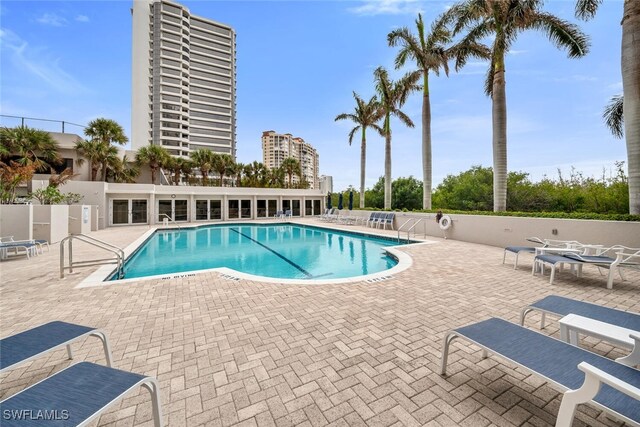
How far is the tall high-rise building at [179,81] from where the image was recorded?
57.4 metres

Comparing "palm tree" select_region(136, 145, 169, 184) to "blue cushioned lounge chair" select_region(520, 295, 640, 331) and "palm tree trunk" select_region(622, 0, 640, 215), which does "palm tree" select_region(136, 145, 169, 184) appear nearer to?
"blue cushioned lounge chair" select_region(520, 295, 640, 331)

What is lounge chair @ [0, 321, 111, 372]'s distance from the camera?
70.3 inches

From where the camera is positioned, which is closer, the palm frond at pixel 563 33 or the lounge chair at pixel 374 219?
the palm frond at pixel 563 33

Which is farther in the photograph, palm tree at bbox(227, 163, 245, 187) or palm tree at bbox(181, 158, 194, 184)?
palm tree at bbox(227, 163, 245, 187)

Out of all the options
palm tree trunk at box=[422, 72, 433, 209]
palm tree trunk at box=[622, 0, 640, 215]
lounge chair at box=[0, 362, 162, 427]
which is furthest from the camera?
palm tree trunk at box=[422, 72, 433, 209]

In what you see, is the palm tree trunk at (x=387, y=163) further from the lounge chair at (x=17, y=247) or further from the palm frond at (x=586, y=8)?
the lounge chair at (x=17, y=247)

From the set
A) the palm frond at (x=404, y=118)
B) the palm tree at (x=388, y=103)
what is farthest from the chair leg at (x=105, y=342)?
the palm frond at (x=404, y=118)

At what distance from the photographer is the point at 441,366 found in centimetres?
232

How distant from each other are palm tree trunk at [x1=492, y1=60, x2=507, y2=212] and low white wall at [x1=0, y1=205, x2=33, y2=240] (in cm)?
1612

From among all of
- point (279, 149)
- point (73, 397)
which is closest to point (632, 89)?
point (73, 397)

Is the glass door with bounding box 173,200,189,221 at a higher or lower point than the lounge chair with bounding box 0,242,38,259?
higher

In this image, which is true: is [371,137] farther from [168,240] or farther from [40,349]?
[40,349]

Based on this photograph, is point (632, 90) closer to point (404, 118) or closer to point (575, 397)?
point (575, 397)

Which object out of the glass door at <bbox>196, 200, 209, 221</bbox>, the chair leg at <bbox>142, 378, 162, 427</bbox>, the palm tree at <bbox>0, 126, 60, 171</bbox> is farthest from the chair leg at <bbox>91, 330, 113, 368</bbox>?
the palm tree at <bbox>0, 126, 60, 171</bbox>
